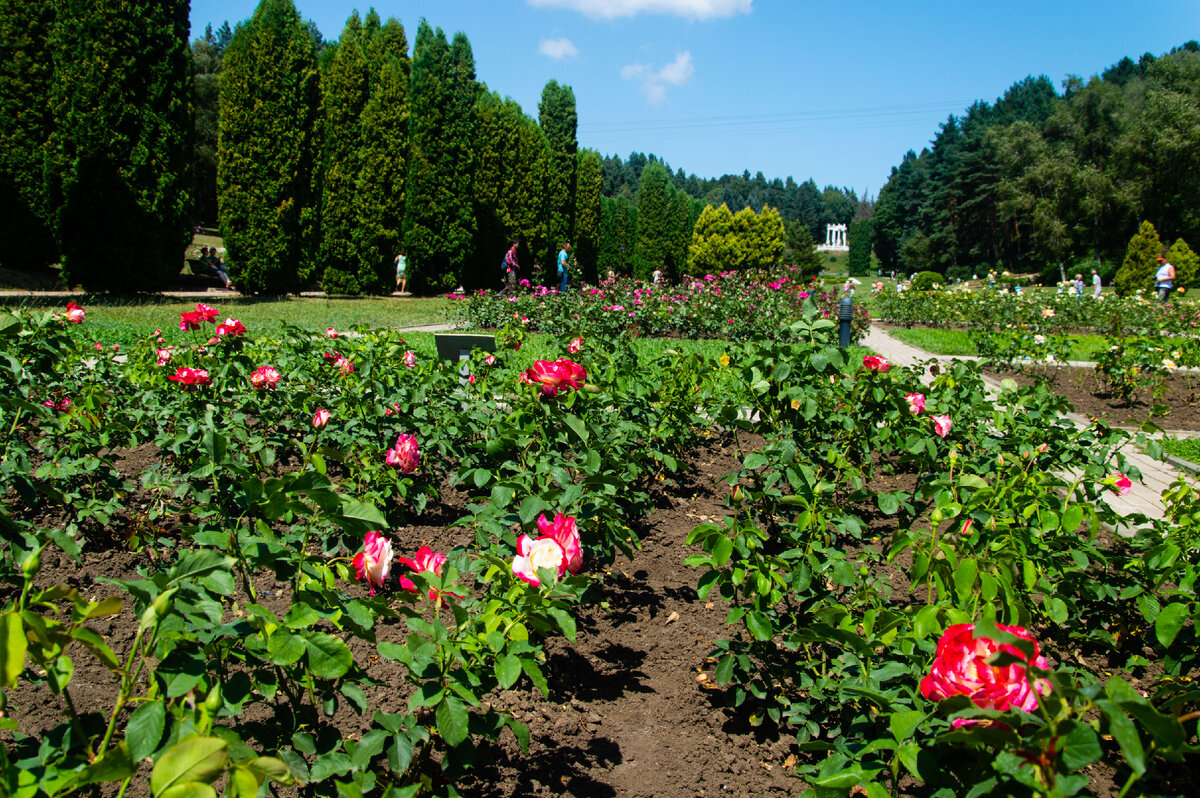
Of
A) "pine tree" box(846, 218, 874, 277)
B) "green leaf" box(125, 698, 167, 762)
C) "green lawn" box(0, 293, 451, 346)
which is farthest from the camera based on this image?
"pine tree" box(846, 218, 874, 277)

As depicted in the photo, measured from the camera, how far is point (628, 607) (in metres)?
2.46

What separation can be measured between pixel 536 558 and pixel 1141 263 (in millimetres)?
27785

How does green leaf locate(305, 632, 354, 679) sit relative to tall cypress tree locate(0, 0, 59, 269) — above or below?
below

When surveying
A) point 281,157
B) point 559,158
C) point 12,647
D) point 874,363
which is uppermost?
point 559,158

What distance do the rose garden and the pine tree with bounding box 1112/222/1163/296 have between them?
75.4 feet

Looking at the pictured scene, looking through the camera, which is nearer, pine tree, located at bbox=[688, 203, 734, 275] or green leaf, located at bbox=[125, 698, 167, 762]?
green leaf, located at bbox=[125, 698, 167, 762]

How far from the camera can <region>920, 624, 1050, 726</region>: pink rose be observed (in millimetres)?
853

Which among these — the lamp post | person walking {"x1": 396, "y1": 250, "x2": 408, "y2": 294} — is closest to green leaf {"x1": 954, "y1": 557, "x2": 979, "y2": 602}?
the lamp post

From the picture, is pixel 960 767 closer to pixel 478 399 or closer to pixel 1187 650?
pixel 1187 650

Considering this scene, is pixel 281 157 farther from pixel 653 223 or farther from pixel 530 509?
pixel 653 223

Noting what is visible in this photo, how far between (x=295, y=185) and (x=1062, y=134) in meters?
40.6

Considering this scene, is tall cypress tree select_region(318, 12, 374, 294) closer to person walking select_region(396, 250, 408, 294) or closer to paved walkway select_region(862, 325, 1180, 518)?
person walking select_region(396, 250, 408, 294)

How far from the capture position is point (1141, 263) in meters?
22.8

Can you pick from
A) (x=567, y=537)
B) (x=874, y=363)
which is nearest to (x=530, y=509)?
(x=567, y=537)
